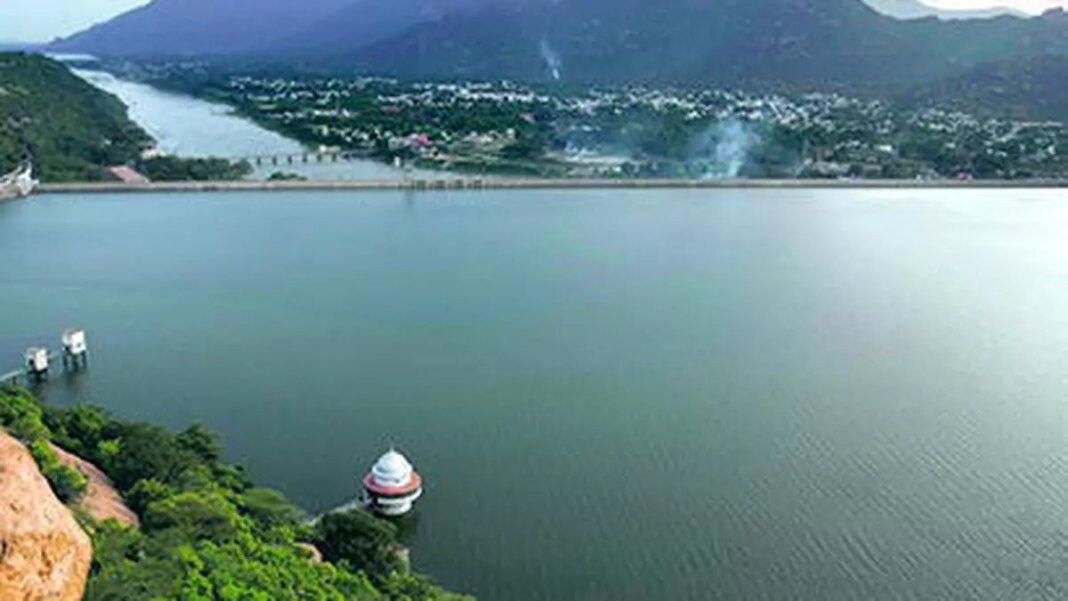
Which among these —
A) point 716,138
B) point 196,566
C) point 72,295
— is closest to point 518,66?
point 716,138

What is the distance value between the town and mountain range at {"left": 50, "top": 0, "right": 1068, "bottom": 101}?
11330 mm

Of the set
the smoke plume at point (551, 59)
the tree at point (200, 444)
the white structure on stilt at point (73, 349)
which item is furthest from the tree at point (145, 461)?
the smoke plume at point (551, 59)

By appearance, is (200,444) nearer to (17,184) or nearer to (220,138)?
(17,184)

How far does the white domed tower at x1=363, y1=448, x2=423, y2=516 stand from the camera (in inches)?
396

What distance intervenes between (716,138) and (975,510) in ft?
106

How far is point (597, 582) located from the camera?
358 inches

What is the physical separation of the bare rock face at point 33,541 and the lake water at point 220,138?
29.9 meters

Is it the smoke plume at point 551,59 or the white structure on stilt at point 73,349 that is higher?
the smoke plume at point 551,59

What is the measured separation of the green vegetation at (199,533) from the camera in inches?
243

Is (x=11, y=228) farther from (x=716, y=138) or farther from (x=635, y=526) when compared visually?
(x=716, y=138)

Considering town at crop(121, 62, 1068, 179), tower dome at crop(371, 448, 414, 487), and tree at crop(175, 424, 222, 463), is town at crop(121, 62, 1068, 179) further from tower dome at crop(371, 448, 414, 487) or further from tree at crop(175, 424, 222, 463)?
tree at crop(175, 424, 222, 463)

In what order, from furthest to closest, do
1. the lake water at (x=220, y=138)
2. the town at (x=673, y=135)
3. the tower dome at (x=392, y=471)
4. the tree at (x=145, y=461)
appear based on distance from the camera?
the lake water at (x=220, y=138) → the town at (x=673, y=135) → the tower dome at (x=392, y=471) → the tree at (x=145, y=461)

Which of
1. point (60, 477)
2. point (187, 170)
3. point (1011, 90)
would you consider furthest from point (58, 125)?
point (1011, 90)

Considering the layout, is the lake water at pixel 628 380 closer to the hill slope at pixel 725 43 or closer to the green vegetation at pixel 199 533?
the green vegetation at pixel 199 533
